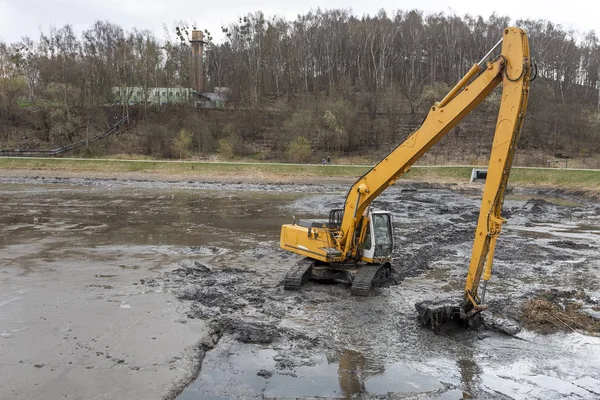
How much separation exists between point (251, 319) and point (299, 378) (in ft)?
10.1

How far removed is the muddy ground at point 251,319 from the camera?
8.89 metres

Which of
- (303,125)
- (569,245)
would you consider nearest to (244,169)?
(303,125)

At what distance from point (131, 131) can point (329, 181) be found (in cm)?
3674

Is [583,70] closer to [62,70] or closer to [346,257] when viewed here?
[62,70]

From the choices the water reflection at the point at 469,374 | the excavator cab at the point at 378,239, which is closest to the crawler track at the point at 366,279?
the excavator cab at the point at 378,239

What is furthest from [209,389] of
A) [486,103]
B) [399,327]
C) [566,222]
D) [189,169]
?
[486,103]

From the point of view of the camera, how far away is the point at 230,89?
83.9m

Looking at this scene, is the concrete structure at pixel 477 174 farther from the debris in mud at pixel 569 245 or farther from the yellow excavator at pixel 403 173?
the yellow excavator at pixel 403 173

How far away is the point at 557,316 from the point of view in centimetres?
1222

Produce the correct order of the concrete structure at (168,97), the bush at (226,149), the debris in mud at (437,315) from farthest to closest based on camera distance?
the concrete structure at (168,97), the bush at (226,149), the debris in mud at (437,315)

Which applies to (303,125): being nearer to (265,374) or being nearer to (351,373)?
(351,373)

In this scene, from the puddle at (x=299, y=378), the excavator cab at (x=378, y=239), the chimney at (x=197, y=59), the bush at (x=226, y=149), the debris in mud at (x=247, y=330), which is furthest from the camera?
the chimney at (x=197, y=59)

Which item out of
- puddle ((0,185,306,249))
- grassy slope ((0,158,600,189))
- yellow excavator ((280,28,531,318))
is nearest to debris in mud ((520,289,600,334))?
yellow excavator ((280,28,531,318))

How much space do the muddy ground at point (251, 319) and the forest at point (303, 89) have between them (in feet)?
131
